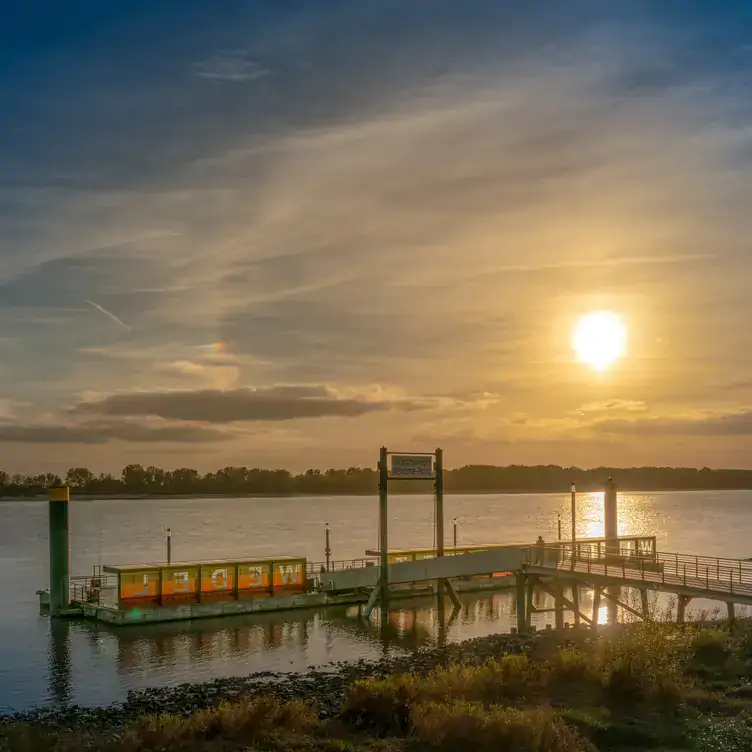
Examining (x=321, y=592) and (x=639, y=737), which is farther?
(x=321, y=592)

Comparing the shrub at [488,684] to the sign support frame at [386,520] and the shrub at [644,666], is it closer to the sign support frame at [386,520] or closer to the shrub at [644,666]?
the shrub at [644,666]

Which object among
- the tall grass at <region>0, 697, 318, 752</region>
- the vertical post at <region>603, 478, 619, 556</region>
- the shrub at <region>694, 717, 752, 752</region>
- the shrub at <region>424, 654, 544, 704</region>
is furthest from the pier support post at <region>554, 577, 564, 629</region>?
the tall grass at <region>0, 697, 318, 752</region>

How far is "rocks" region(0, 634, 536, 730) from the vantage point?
27984 millimetres

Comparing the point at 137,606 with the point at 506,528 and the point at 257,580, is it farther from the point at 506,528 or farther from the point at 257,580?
the point at 506,528

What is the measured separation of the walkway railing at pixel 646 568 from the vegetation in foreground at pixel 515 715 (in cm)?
644

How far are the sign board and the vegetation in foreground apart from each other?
78.5 ft

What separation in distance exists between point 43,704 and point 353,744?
57.1ft

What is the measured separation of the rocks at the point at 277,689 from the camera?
2798 centimetres

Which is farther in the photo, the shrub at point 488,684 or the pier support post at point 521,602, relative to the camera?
the pier support post at point 521,602

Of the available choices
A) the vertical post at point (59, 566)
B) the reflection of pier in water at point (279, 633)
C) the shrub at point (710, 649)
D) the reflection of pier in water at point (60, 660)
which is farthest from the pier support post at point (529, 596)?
the vertical post at point (59, 566)

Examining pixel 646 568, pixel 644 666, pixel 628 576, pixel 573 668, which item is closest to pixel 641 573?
pixel 628 576

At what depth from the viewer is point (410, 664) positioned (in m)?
34.8

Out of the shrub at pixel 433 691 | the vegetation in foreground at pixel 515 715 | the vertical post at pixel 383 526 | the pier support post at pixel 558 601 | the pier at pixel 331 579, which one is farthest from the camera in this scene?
the vertical post at pixel 383 526

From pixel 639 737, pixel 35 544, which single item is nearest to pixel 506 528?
pixel 35 544
